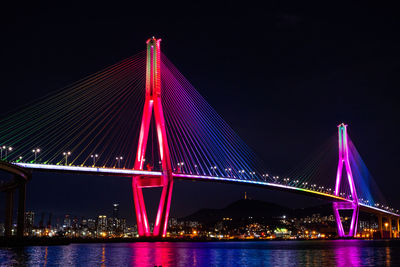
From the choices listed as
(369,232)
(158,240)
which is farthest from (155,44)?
(369,232)

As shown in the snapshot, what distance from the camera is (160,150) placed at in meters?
43.4

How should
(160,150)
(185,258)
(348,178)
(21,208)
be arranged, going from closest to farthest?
(185,258)
(21,208)
(160,150)
(348,178)

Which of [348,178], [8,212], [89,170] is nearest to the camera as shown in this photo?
[89,170]

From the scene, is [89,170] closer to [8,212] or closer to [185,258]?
[8,212]

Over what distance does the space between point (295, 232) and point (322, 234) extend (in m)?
11.1

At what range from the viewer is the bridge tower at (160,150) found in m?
42.3

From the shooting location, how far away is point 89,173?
4238cm

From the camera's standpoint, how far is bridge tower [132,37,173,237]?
139ft

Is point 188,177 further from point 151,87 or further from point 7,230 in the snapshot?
point 7,230

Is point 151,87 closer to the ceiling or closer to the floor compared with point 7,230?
closer to the ceiling

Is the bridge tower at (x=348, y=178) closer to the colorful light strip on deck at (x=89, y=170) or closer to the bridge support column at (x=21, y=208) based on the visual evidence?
the colorful light strip on deck at (x=89, y=170)

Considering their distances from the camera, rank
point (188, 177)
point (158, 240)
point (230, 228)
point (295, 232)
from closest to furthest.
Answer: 1. point (158, 240)
2. point (188, 177)
3. point (230, 228)
4. point (295, 232)

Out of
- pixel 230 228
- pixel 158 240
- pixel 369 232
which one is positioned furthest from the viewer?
pixel 230 228

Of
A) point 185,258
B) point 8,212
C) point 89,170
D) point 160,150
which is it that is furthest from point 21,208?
point 185,258
